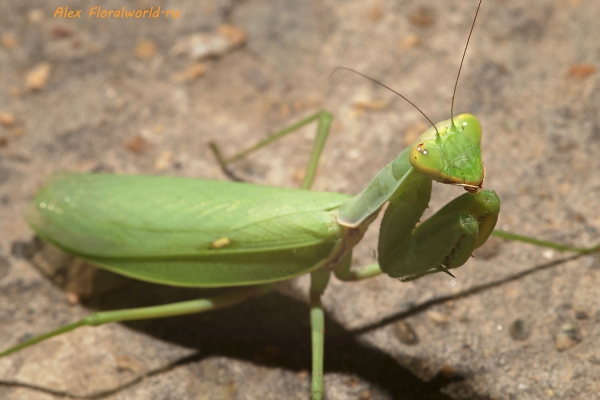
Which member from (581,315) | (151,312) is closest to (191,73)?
(151,312)

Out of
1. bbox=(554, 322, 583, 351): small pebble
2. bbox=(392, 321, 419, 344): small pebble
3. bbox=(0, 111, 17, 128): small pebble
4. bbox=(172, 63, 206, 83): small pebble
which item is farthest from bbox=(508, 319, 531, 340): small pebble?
bbox=(0, 111, 17, 128): small pebble

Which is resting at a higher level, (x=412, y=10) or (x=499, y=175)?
(x=412, y=10)

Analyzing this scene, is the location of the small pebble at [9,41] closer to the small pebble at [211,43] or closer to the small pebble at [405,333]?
the small pebble at [211,43]

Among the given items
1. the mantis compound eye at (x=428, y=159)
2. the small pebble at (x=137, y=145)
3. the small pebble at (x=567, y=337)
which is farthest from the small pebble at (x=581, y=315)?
the small pebble at (x=137, y=145)

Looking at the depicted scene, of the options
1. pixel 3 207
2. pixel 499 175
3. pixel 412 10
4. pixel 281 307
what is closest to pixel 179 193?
pixel 281 307

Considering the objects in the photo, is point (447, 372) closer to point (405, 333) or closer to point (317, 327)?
point (405, 333)

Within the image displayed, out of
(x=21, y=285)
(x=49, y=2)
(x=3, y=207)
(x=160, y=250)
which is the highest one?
(x=49, y=2)

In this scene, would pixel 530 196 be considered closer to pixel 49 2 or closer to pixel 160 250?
pixel 160 250
